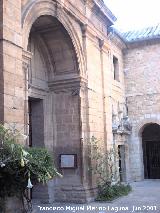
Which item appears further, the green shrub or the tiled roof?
the tiled roof

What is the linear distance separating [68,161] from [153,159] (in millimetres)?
7690

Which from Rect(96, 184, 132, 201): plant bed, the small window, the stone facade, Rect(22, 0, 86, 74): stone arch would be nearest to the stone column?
the stone facade

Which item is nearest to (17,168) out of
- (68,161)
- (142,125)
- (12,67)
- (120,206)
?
(12,67)

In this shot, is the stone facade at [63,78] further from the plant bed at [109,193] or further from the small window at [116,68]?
the small window at [116,68]

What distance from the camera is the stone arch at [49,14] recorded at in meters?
7.88

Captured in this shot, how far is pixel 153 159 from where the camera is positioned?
17188mm

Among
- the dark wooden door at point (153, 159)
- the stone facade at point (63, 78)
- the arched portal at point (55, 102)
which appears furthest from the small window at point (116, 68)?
the arched portal at point (55, 102)

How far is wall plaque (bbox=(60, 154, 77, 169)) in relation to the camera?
34.7 feet

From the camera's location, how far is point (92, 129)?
11211 millimetres

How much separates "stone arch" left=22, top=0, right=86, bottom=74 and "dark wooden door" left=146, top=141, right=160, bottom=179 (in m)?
7.84

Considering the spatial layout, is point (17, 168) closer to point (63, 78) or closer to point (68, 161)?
point (68, 161)

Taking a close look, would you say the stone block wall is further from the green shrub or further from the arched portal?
the green shrub

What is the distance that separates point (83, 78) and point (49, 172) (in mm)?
5857

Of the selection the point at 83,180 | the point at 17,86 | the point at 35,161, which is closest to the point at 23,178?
the point at 35,161
